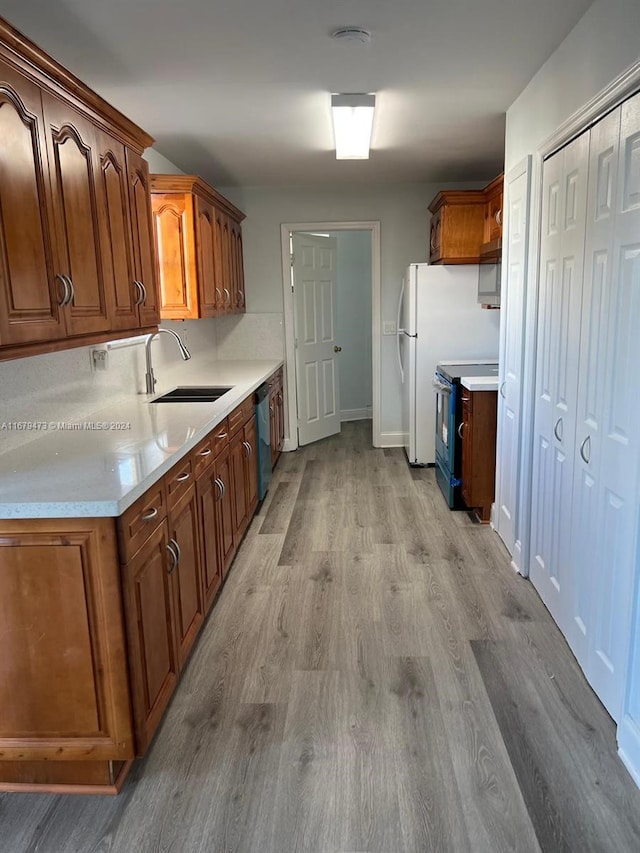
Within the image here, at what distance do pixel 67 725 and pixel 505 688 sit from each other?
1.52 meters

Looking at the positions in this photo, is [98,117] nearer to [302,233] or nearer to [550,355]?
[550,355]

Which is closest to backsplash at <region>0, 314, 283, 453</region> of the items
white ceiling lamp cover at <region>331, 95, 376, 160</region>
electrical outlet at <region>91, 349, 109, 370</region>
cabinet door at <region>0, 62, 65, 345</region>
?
electrical outlet at <region>91, 349, 109, 370</region>

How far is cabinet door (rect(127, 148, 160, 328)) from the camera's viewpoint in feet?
8.83

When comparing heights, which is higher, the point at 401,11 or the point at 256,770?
the point at 401,11

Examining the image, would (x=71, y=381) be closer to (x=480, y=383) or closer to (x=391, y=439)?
(x=480, y=383)

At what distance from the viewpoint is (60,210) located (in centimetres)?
203

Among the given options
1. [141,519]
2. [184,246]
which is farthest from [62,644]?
[184,246]

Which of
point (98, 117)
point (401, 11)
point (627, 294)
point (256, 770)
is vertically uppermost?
point (401, 11)

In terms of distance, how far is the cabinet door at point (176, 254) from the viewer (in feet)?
12.7

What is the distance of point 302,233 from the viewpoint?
580 cm

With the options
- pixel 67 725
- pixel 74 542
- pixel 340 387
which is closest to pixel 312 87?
pixel 74 542

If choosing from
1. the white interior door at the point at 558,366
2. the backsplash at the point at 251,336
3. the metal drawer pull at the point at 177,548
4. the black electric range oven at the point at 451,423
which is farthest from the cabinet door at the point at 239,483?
the backsplash at the point at 251,336

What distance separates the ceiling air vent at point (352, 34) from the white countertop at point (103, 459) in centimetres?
162

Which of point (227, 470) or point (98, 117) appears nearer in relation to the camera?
point (98, 117)
